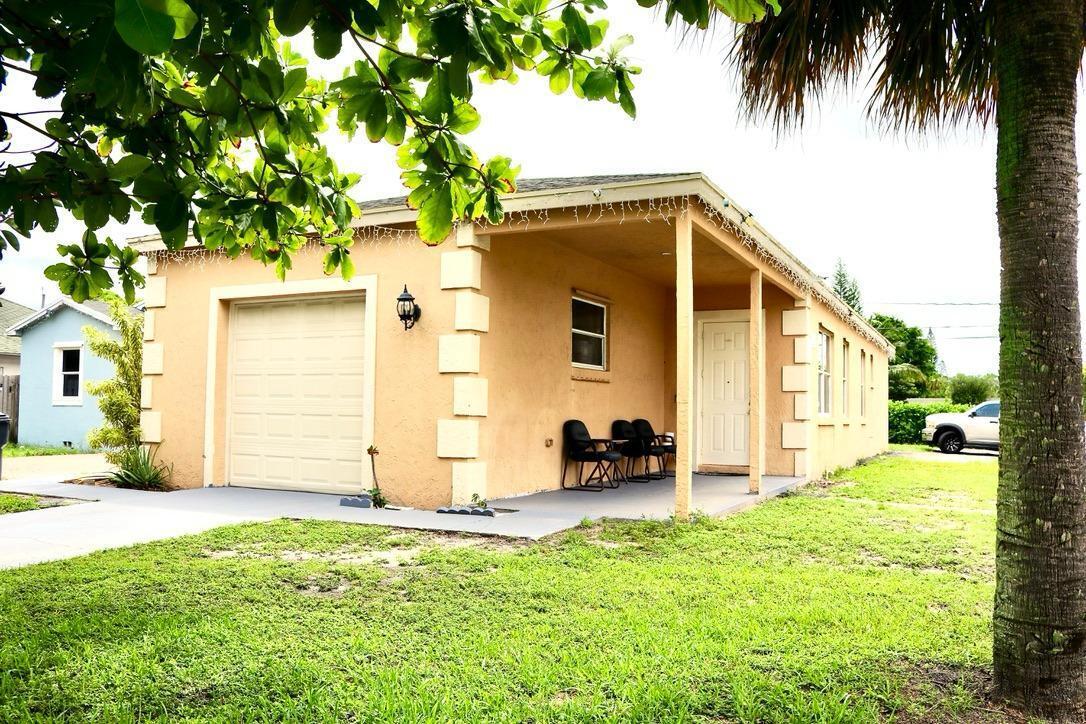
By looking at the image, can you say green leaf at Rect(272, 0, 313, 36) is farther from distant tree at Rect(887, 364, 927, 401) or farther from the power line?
the power line

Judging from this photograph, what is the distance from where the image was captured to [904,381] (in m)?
37.5

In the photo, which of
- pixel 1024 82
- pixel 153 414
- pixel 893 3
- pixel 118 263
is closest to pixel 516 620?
pixel 118 263

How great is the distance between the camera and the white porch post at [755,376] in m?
8.81

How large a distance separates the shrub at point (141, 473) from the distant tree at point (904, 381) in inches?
1363

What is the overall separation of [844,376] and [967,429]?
665 cm

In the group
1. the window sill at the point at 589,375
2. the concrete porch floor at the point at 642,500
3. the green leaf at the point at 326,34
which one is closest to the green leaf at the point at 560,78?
the green leaf at the point at 326,34

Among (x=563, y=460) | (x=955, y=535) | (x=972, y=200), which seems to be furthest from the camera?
(x=972, y=200)

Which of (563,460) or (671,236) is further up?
(671,236)

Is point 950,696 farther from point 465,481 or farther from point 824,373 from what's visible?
point 824,373

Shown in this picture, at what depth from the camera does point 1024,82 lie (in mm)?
2914

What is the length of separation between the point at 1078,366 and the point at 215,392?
8607 millimetres

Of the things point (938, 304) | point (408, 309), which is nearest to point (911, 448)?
point (408, 309)

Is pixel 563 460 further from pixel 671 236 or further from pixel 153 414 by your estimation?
pixel 153 414

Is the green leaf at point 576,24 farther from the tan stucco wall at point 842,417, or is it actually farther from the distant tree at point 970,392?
the distant tree at point 970,392
